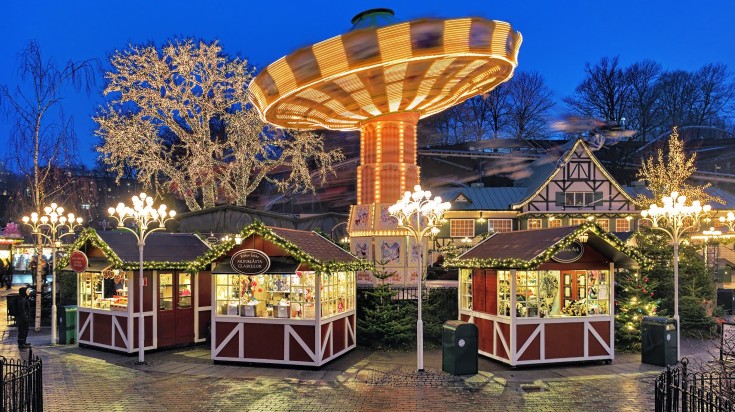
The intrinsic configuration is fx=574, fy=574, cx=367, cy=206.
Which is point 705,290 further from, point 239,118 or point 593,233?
point 239,118

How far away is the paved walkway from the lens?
35.5 ft

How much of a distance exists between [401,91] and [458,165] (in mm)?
38055

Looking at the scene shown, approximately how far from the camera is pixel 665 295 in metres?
19.8

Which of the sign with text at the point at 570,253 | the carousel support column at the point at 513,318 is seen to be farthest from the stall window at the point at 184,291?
the sign with text at the point at 570,253

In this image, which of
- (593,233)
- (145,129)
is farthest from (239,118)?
(593,233)

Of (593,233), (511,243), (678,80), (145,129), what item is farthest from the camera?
(678,80)

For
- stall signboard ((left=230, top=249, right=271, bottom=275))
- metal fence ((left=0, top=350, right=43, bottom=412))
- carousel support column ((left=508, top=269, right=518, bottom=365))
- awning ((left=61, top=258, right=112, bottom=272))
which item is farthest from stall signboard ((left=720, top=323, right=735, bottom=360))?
awning ((left=61, top=258, right=112, bottom=272))

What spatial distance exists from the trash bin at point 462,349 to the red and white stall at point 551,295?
1.18 meters

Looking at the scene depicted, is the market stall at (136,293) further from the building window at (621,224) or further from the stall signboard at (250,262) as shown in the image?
the building window at (621,224)

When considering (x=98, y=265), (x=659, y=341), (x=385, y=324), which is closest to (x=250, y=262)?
(x=385, y=324)

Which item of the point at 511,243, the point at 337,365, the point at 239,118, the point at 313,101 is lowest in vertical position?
the point at 337,365

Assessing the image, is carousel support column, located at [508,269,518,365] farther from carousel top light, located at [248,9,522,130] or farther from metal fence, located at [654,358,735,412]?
metal fence, located at [654,358,735,412]

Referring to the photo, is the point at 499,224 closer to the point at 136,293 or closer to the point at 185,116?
the point at 185,116

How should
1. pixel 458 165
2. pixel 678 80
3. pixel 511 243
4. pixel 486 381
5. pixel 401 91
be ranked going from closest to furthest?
pixel 486 381, pixel 511 243, pixel 401 91, pixel 458 165, pixel 678 80
